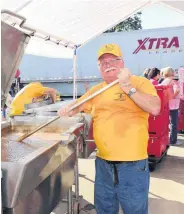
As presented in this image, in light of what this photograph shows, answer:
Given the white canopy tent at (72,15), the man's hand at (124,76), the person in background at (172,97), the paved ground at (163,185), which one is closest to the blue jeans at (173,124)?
the person in background at (172,97)

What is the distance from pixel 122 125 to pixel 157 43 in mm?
8669

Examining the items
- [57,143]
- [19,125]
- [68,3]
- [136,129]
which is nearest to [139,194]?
[136,129]

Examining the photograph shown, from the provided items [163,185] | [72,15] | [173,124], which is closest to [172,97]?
[173,124]

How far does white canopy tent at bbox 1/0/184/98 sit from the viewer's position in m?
3.24

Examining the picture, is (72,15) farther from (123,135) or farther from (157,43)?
(157,43)

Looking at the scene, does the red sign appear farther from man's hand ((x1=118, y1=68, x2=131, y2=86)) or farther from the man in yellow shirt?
man's hand ((x1=118, y1=68, x2=131, y2=86))

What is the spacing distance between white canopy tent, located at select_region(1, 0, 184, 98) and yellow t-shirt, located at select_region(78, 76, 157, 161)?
3.84 ft

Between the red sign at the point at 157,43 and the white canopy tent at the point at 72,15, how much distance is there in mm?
5034

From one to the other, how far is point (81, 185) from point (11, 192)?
265 centimetres

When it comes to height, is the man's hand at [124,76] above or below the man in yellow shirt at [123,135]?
above

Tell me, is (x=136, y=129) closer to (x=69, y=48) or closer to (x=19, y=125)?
(x=19, y=125)

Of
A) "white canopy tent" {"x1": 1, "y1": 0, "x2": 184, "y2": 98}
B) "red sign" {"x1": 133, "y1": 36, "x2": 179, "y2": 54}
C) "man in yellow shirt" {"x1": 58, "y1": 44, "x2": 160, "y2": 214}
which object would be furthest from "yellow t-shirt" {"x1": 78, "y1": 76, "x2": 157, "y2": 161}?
"red sign" {"x1": 133, "y1": 36, "x2": 179, "y2": 54}

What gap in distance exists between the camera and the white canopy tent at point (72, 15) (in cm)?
324

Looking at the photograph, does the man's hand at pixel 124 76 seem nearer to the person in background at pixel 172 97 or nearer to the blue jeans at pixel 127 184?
the blue jeans at pixel 127 184
